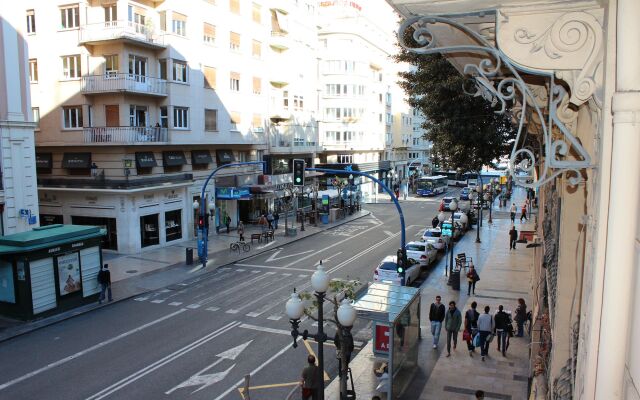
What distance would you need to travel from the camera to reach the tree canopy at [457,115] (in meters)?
19.0

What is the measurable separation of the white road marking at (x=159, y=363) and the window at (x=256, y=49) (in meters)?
28.2

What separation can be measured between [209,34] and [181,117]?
6.50 m

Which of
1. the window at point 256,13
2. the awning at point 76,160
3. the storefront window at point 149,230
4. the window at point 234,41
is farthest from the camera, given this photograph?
the window at point 256,13

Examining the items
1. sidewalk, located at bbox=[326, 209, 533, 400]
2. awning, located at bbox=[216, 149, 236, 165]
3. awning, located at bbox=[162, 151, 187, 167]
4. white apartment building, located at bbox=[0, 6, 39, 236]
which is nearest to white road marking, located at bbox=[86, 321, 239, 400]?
sidewalk, located at bbox=[326, 209, 533, 400]

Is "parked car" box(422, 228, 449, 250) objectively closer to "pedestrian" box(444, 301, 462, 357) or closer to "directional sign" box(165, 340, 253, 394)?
"pedestrian" box(444, 301, 462, 357)

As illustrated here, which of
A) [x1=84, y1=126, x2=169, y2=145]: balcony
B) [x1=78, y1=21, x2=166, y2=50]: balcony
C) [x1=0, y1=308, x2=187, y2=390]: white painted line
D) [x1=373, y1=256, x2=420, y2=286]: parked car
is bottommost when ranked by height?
[x1=0, y1=308, x2=187, y2=390]: white painted line

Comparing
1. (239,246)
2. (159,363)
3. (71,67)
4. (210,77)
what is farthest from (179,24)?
(159,363)

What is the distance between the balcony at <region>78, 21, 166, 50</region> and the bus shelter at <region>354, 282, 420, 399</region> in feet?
72.5

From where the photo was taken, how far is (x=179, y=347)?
600 inches

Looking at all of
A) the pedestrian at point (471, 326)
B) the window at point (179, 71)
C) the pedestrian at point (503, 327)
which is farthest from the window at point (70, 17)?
the pedestrian at point (503, 327)

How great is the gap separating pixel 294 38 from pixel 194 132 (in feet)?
54.2

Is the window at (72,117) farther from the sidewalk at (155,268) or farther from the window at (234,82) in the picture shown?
the window at (234,82)

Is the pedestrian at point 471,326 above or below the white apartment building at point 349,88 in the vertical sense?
below

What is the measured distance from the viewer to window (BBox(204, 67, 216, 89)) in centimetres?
3512
